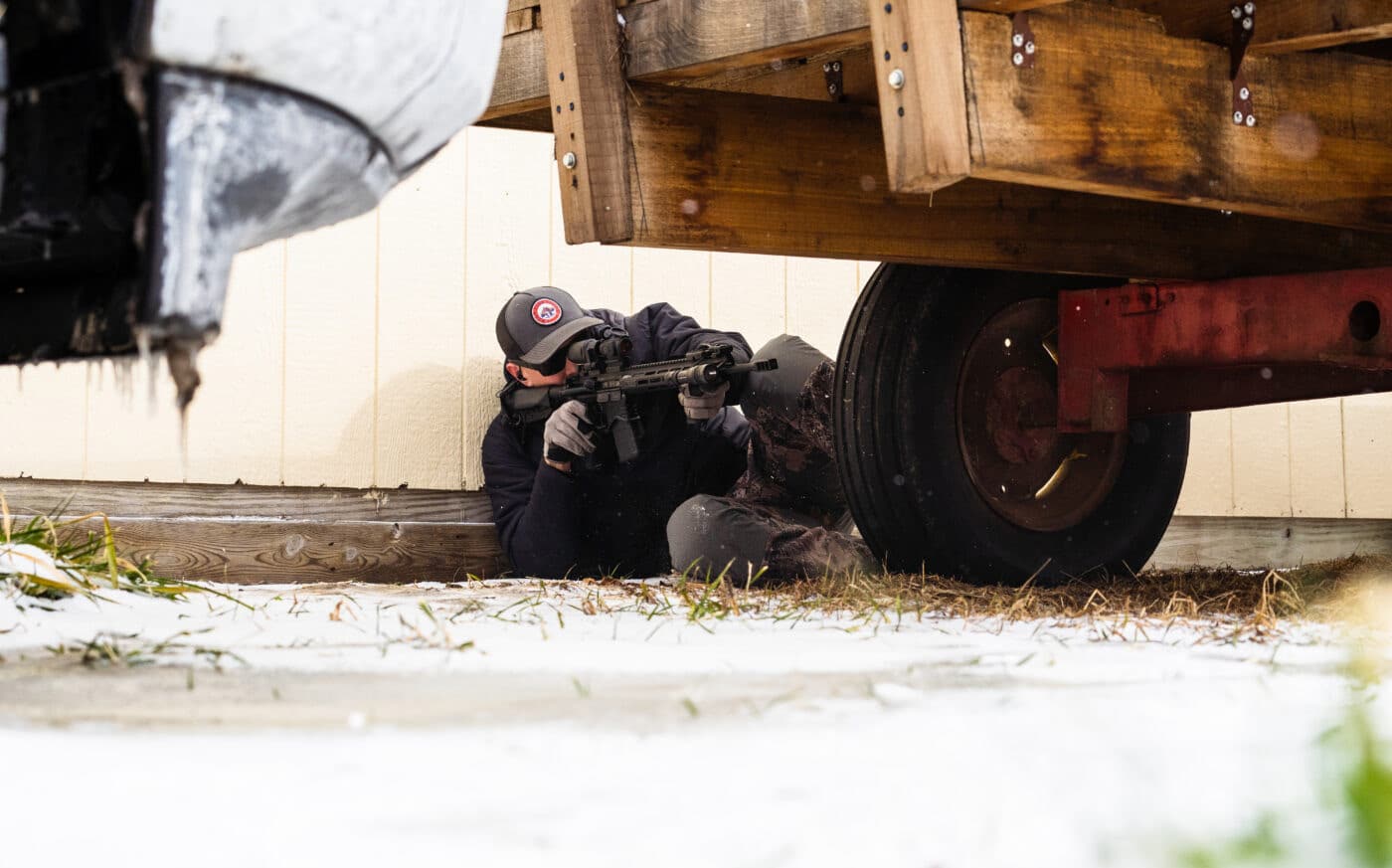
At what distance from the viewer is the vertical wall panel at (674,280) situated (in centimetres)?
417

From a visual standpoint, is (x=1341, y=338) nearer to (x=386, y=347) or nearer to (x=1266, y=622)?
(x=1266, y=622)

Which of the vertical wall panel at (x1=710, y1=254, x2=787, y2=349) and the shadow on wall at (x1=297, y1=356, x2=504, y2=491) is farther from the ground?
the vertical wall panel at (x1=710, y1=254, x2=787, y2=349)

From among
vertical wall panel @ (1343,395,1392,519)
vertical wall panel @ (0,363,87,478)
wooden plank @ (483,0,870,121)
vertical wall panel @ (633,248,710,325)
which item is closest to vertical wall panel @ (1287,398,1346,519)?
vertical wall panel @ (1343,395,1392,519)

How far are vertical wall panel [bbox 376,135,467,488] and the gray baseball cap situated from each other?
0.68 feet

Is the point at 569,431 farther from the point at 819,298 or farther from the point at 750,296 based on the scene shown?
the point at 819,298

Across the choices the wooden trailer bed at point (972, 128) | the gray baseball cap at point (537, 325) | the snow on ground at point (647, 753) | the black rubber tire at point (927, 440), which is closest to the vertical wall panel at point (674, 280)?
A: the gray baseball cap at point (537, 325)

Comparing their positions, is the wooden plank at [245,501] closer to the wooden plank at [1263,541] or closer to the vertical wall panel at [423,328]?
the vertical wall panel at [423,328]

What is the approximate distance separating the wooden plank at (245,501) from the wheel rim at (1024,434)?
71.1 inches

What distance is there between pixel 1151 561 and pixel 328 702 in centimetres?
390

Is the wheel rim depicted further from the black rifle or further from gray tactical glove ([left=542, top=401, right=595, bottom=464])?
gray tactical glove ([left=542, top=401, right=595, bottom=464])

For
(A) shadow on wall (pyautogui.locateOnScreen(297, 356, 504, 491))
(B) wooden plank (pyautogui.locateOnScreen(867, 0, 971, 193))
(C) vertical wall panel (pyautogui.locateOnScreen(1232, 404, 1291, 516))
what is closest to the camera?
(B) wooden plank (pyautogui.locateOnScreen(867, 0, 971, 193))

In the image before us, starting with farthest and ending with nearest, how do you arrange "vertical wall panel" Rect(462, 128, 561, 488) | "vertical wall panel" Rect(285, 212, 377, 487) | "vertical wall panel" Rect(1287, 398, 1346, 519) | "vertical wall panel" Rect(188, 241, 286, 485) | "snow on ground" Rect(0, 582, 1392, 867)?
"vertical wall panel" Rect(1287, 398, 1346, 519) → "vertical wall panel" Rect(462, 128, 561, 488) → "vertical wall panel" Rect(285, 212, 377, 487) → "vertical wall panel" Rect(188, 241, 286, 485) → "snow on ground" Rect(0, 582, 1392, 867)

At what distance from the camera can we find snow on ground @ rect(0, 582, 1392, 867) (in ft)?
2.19

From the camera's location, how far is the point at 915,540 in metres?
2.50
